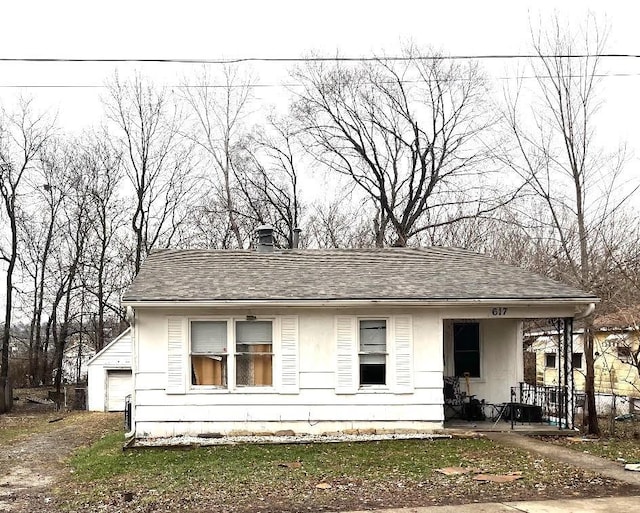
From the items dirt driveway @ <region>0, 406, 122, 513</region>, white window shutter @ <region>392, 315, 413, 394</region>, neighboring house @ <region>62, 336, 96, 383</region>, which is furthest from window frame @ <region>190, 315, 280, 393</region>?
neighboring house @ <region>62, 336, 96, 383</region>

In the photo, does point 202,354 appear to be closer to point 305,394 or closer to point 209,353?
point 209,353

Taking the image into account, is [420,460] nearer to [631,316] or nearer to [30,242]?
[631,316]

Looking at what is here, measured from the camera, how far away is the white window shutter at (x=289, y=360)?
14.3 m

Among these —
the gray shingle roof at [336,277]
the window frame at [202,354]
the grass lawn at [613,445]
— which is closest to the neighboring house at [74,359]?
the gray shingle roof at [336,277]

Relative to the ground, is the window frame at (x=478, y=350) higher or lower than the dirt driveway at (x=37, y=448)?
higher

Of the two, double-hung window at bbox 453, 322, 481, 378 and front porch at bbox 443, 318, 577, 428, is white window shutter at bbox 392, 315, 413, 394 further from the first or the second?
double-hung window at bbox 453, 322, 481, 378

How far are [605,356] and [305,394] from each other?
41.4 ft

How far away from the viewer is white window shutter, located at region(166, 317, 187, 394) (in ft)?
46.1

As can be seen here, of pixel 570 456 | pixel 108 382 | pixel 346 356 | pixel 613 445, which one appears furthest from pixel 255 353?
pixel 108 382

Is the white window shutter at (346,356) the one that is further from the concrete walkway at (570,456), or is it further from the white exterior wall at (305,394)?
the concrete walkway at (570,456)

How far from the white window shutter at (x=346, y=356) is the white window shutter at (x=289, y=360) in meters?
0.79

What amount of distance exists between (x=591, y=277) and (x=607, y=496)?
8.57 m

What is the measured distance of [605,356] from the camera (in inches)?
909

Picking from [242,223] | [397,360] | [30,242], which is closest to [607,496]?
[397,360]
